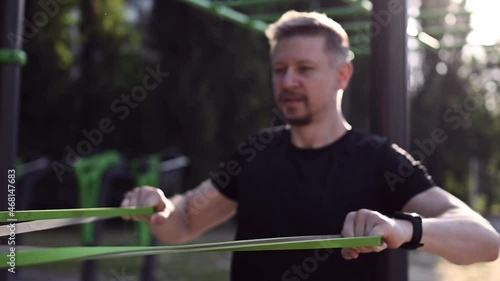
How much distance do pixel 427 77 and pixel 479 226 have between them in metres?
11.5

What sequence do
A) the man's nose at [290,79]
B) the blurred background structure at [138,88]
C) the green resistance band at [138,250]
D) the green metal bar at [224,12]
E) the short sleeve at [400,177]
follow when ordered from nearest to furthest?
1. the green resistance band at [138,250]
2. the short sleeve at [400,177]
3. the man's nose at [290,79]
4. the green metal bar at [224,12]
5. the blurred background structure at [138,88]

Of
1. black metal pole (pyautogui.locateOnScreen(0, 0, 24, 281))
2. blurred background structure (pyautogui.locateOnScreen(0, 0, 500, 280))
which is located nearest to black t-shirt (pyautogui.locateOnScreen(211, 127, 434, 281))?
black metal pole (pyautogui.locateOnScreen(0, 0, 24, 281))

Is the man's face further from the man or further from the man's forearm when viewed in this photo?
the man's forearm

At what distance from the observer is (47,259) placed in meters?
0.91

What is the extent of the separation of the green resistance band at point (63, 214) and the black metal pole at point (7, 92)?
222mm

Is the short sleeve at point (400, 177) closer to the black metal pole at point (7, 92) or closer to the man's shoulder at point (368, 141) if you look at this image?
the man's shoulder at point (368, 141)

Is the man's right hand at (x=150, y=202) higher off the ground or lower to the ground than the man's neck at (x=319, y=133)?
lower

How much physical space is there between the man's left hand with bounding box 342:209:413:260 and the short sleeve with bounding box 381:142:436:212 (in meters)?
0.43

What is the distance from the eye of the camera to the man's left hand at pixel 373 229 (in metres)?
1.21

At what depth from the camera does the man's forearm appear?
4.50ft

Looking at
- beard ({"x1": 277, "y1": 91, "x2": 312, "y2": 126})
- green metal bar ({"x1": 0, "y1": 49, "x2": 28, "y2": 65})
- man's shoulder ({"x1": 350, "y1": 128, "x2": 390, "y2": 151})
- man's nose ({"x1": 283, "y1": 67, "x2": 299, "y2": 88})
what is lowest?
man's shoulder ({"x1": 350, "y1": 128, "x2": 390, "y2": 151})

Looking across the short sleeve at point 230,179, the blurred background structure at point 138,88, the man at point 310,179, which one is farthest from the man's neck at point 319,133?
the blurred background structure at point 138,88

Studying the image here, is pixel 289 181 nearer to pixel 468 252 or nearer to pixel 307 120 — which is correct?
pixel 307 120

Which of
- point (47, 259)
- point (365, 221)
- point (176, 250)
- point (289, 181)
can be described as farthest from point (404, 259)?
point (47, 259)
